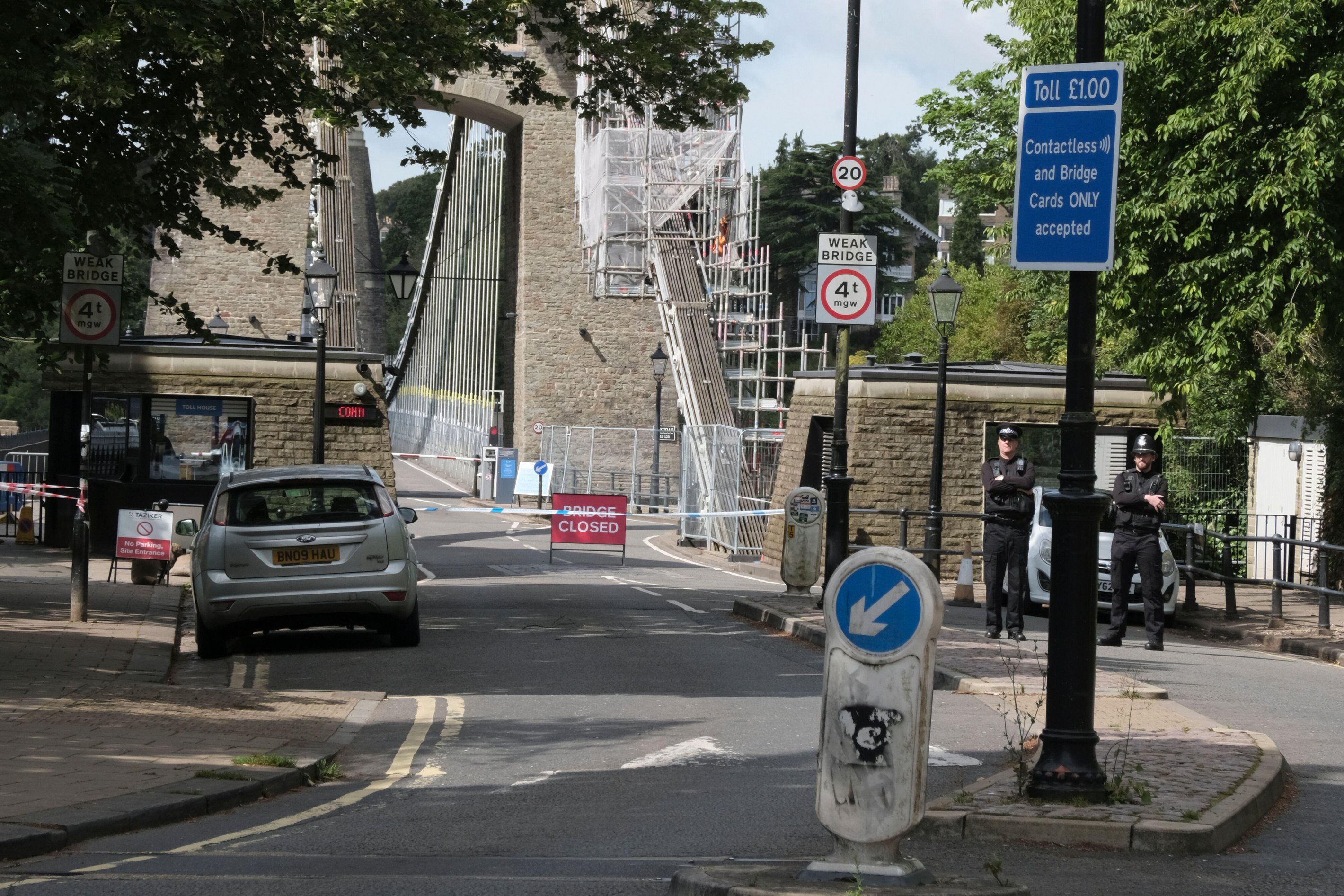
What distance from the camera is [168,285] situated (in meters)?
46.7

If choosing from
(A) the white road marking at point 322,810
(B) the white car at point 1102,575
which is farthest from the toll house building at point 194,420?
(A) the white road marking at point 322,810

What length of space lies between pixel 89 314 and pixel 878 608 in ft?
32.6

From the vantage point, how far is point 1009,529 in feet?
45.3

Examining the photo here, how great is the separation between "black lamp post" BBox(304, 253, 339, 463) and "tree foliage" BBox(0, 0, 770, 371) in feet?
22.3

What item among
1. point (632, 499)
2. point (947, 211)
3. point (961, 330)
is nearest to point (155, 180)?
point (632, 499)

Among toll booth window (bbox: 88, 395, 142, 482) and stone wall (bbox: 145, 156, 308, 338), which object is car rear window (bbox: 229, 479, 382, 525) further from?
stone wall (bbox: 145, 156, 308, 338)

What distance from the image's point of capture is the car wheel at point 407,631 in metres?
13.4

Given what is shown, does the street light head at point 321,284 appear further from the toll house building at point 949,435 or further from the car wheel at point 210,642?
the car wheel at point 210,642

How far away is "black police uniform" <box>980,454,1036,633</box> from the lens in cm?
1375

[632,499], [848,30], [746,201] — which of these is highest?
[746,201]

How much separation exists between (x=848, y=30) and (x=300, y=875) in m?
12.4

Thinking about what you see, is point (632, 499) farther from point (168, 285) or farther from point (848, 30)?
point (848, 30)

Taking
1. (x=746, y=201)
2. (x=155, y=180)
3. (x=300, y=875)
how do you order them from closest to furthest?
1. (x=300, y=875)
2. (x=155, y=180)
3. (x=746, y=201)

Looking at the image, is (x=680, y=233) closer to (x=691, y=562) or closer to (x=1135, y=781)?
(x=691, y=562)
